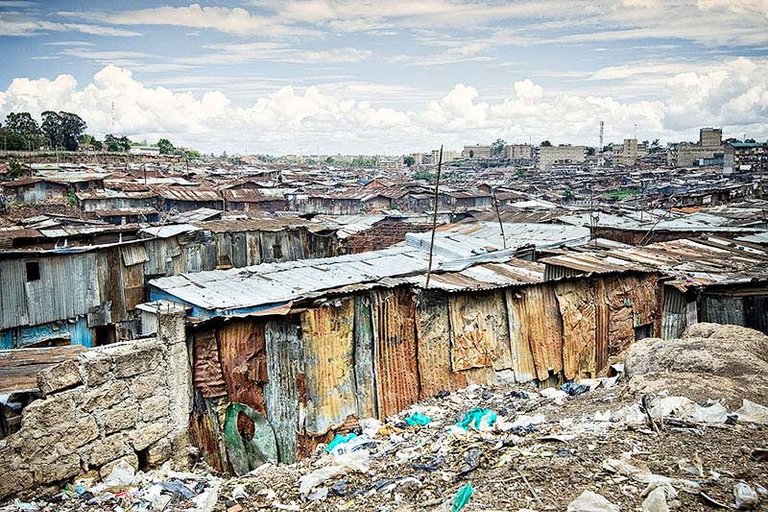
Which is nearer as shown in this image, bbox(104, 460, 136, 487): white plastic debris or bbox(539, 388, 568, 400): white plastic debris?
bbox(104, 460, 136, 487): white plastic debris

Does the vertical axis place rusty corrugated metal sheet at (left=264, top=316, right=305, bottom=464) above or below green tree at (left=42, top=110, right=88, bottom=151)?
below

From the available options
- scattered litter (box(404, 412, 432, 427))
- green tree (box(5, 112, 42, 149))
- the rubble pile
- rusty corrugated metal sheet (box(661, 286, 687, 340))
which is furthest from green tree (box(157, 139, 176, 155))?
the rubble pile

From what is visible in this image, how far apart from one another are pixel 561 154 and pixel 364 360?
7263 cm

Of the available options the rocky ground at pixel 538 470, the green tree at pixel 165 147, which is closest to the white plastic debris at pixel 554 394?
the rocky ground at pixel 538 470

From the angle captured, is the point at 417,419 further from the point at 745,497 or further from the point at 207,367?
the point at 745,497

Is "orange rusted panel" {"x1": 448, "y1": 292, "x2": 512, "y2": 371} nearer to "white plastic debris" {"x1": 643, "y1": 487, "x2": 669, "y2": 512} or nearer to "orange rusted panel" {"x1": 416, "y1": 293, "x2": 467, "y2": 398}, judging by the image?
"orange rusted panel" {"x1": 416, "y1": 293, "x2": 467, "y2": 398}

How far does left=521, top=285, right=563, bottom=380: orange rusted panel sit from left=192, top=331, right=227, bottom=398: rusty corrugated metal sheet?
429 cm

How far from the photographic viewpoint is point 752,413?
527 centimetres

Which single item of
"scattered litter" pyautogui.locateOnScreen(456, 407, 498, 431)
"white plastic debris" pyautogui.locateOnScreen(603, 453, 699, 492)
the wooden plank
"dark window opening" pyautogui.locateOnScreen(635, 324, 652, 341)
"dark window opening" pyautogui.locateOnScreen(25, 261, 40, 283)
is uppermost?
"dark window opening" pyautogui.locateOnScreen(25, 261, 40, 283)

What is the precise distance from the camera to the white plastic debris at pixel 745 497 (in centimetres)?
377

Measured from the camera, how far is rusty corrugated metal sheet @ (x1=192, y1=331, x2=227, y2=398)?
262 inches

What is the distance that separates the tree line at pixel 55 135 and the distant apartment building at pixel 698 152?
5128cm

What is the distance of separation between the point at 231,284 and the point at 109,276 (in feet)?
9.14

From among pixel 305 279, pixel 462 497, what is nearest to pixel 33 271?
pixel 305 279
